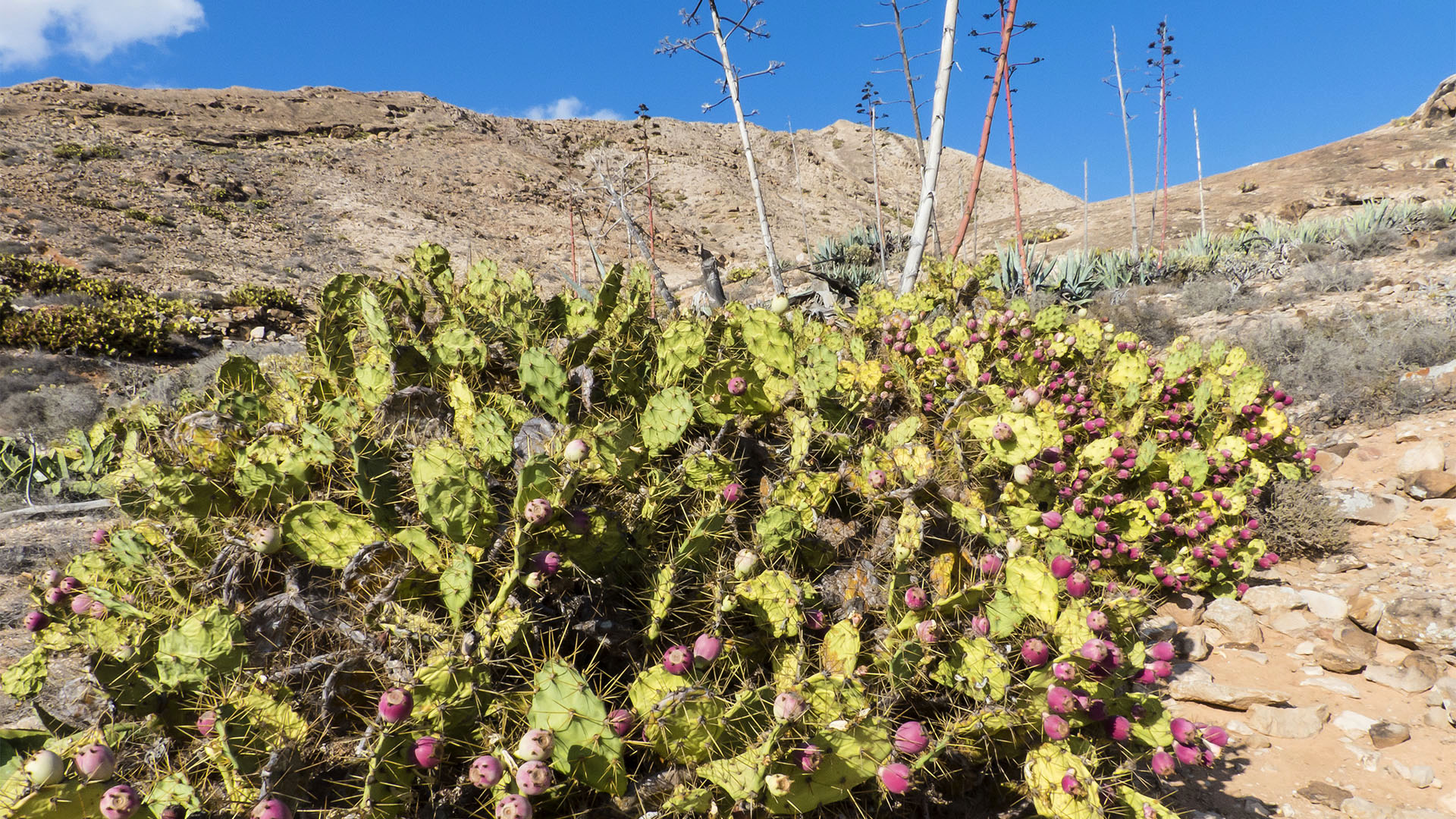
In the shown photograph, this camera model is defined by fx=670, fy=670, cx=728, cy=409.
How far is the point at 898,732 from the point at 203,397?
274cm

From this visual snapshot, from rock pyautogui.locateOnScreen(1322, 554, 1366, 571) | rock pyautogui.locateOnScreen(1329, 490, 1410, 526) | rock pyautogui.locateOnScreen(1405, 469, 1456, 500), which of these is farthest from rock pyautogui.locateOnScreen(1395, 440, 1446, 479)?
rock pyautogui.locateOnScreen(1322, 554, 1366, 571)

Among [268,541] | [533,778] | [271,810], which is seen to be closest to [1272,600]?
[533,778]

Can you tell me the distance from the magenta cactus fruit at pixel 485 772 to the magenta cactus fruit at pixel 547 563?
0.41m

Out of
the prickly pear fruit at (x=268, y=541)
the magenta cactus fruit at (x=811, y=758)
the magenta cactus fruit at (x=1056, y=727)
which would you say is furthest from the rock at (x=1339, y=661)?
the prickly pear fruit at (x=268, y=541)

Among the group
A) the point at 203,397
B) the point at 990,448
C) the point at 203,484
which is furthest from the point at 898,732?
the point at 203,397

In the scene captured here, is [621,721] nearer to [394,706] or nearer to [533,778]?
[533,778]

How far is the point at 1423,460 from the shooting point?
3768 millimetres

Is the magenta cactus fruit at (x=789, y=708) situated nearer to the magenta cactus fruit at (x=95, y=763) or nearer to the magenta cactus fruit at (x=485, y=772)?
the magenta cactus fruit at (x=485, y=772)

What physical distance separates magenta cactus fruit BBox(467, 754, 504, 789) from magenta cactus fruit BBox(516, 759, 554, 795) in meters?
0.05

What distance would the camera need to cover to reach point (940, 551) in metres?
2.31

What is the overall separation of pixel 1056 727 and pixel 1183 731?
0.48m

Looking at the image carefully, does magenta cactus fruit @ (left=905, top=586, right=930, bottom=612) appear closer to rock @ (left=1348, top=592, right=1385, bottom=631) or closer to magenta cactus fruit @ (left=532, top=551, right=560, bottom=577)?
magenta cactus fruit @ (left=532, top=551, right=560, bottom=577)

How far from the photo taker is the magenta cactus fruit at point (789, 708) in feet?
5.08

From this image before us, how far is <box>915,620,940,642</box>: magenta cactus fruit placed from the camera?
1.87m
